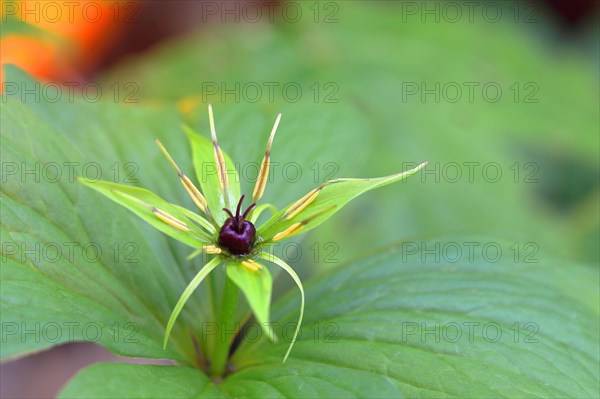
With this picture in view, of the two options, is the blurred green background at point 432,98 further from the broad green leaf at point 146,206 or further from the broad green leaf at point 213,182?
the broad green leaf at point 146,206

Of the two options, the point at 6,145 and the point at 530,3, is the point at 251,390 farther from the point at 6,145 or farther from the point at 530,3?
the point at 530,3

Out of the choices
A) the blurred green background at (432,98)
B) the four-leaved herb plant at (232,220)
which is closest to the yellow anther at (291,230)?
the four-leaved herb plant at (232,220)

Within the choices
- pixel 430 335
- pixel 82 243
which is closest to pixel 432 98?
pixel 430 335

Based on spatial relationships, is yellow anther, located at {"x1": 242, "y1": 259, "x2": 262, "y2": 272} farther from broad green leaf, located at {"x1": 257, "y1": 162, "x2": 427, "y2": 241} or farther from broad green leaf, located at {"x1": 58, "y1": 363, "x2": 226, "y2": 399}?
broad green leaf, located at {"x1": 58, "y1": 363, "x2": 226, "y2": 399}

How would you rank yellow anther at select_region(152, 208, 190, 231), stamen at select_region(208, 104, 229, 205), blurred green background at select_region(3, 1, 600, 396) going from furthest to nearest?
blurred green background at select_region(3, 1, 600, 396) → stamen at select_region(208, 104, 229, 205) → yellow anther at select_region(152, 208, 190, 231)

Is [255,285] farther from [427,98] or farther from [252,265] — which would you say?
[427,98]

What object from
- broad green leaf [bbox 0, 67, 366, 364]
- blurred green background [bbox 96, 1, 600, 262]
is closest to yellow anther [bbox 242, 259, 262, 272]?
broad green leaf [bbox 0, 67, 366, 364]

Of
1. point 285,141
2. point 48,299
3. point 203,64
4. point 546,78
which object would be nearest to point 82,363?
point 203,64
